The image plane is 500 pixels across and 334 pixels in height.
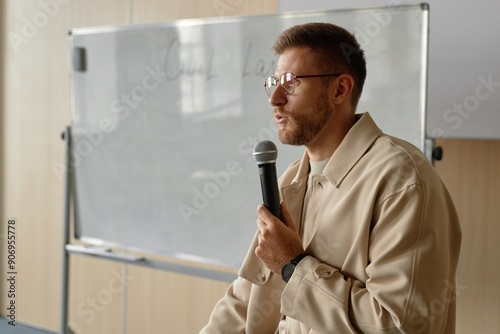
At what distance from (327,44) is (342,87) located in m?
0.11

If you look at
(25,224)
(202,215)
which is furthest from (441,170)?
(25,224)

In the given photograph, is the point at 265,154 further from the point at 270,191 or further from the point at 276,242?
the point at 276,242

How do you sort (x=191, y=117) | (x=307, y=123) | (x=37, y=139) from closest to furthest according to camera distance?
1. (x=307, y=123)
2. (x=191, y=117)
3. (x=37, y=139)

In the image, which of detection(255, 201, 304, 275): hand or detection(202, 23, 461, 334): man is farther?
detection(255, 201, 304, 275): hand

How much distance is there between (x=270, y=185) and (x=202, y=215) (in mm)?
1318

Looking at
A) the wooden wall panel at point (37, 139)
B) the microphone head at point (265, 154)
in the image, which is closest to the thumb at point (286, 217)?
the microphone head at point (265, 154)

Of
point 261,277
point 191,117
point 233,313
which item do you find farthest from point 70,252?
point 261,277

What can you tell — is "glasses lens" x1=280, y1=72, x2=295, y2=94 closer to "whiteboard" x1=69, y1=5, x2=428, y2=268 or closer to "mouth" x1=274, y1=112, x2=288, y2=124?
"mouth" x1=274, y1=112, x2=288, y2=124

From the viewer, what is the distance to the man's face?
1.44 m

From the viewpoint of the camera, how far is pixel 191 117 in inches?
105

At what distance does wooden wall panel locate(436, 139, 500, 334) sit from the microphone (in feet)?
3.92

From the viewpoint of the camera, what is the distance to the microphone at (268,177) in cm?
135

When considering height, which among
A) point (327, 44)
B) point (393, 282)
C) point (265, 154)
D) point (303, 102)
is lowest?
point (393, 282)

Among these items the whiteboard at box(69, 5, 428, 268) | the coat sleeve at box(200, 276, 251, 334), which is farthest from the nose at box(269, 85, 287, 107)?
the whiteboard at box(69, 5, 428, 268)
